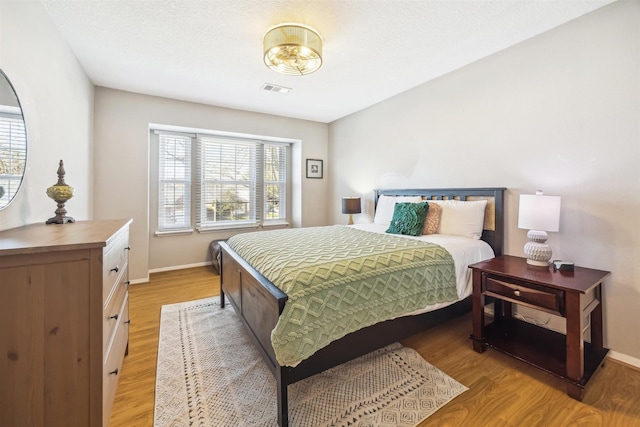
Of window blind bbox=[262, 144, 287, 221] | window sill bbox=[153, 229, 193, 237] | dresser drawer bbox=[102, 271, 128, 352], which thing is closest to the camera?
dresser drawer bbox=[102, 271, 128, 352]

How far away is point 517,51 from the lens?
2.45m

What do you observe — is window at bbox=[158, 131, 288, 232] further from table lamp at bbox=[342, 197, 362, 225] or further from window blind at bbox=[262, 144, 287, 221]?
table lamp at bbox=[342, 197, 362, 225]

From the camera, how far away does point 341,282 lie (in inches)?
61.1

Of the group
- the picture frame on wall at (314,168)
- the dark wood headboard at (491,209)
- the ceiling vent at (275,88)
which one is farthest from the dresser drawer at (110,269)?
the picture frame on wall at (314,168)

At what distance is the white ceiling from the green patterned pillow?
1486mm

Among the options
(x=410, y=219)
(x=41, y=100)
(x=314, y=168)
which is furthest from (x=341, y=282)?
(x=314, y=168)

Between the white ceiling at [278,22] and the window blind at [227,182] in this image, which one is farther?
the window blind at [227,182]

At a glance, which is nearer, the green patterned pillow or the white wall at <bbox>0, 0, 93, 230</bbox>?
the white wall at <bbox>0, 0, 93, 230</bbox>

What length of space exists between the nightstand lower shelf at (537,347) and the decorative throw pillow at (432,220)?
96 cm

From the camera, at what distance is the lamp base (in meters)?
2.03

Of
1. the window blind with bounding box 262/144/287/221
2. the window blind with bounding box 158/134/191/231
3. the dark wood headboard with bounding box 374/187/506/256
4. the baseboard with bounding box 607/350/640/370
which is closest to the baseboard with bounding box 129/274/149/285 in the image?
the window blind with bounding box 158/134/191/231

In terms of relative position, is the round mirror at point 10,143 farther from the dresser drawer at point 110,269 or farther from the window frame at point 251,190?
the window frame at point 251,190

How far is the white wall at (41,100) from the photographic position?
1.53 metres

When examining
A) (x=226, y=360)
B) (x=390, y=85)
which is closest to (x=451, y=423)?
(x=226, y=360)
